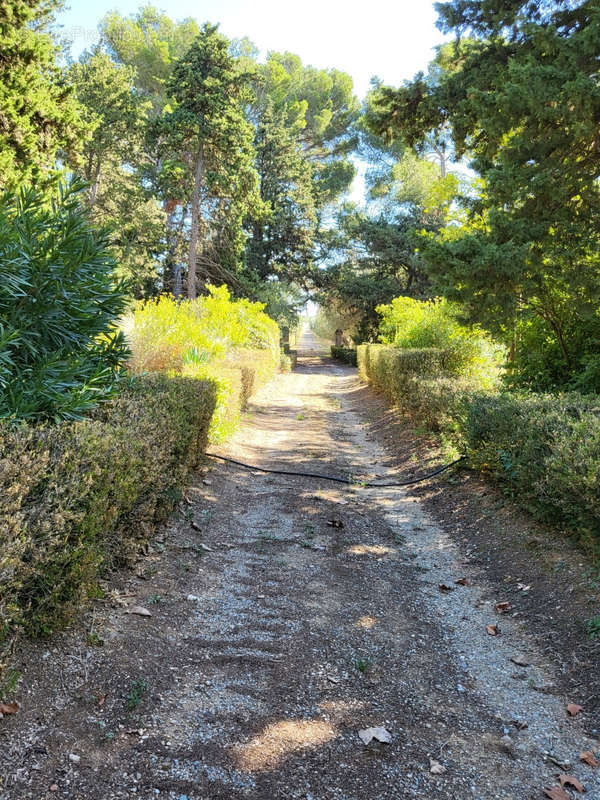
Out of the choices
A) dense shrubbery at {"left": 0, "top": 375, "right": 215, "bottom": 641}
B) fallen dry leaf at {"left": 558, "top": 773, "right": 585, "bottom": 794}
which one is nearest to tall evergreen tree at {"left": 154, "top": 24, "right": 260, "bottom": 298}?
dense shrubbery at {"left": 0, "top": 375, "right": 215, "bottom": 641}

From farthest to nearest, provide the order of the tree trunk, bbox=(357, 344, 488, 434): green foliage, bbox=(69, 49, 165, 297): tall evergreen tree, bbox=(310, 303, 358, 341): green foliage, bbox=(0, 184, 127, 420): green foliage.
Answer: bbox=(310, 303, 358, 341): green foliage, bbox=(69, 49, 165, 297): tall evergreen tree, the tree trunk, bbox=(357, 344, 488, 434): green foliage, bbox=(0, 184, 127, 420): green foliage

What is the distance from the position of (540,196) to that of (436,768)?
6112mm

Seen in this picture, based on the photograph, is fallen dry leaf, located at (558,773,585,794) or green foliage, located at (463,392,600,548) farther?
green foliage, located at (463,392,600,548)

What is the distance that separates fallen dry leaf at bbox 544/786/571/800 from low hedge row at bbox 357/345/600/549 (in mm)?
1718

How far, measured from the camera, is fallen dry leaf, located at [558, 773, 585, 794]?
198 centimetres

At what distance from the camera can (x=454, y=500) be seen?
17.8 feet

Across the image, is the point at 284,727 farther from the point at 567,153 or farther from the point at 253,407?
the point at 253,407

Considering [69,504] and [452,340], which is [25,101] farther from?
[69,504]

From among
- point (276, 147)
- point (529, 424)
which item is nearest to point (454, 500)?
point (529, 424)

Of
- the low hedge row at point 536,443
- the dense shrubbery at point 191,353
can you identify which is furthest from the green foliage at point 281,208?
the low hedge row at point 536,443

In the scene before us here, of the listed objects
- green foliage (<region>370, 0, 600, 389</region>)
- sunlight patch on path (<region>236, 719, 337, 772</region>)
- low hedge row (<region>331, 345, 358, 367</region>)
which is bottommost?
sunlight patch on path (<region>236, 719, 337, 772</region>)

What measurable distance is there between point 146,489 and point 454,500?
3.31m

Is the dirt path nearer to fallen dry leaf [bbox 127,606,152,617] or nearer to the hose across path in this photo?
fallen dry leaf [bbox 127,606,152,617]

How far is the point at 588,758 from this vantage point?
2.13m
